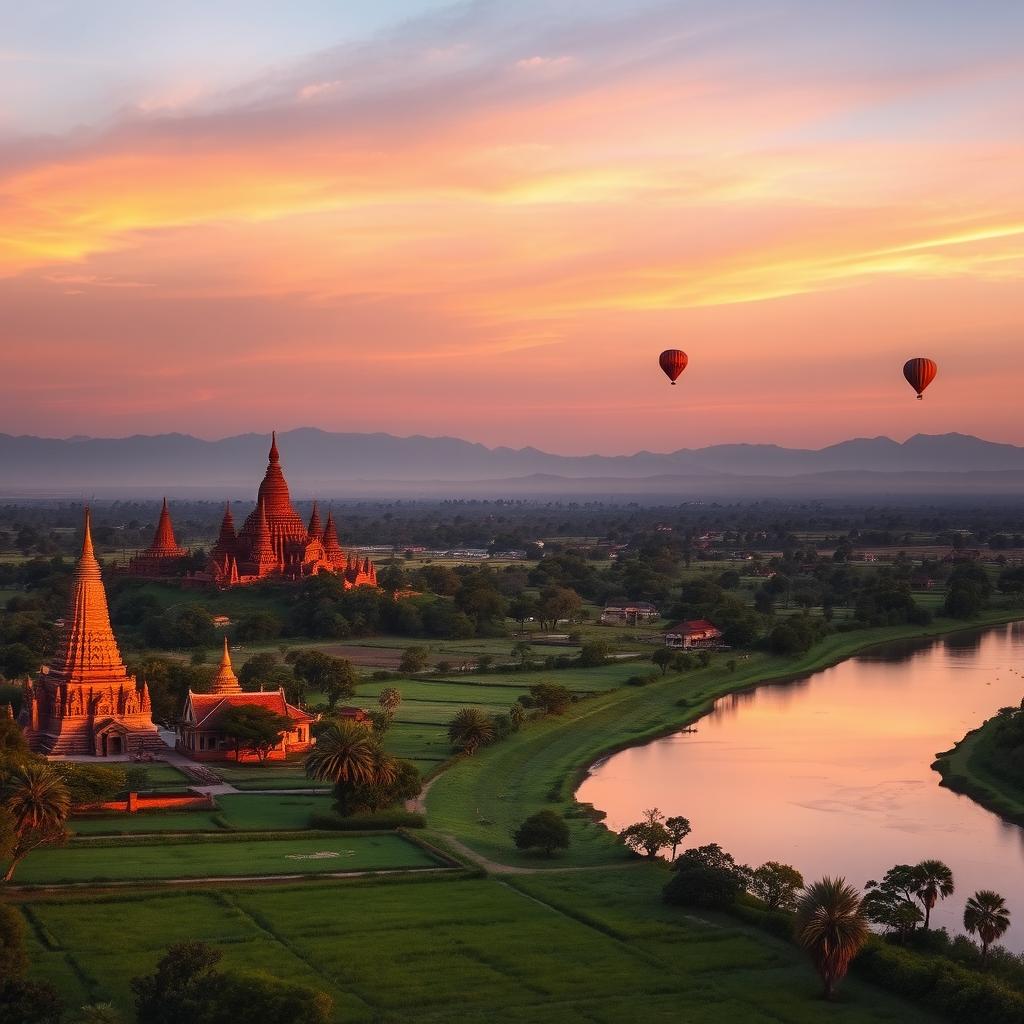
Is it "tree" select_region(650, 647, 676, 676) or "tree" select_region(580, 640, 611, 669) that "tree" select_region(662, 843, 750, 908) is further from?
"tree" select_region(580, 640, 611, 669)

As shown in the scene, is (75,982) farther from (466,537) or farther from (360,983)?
(466,537)

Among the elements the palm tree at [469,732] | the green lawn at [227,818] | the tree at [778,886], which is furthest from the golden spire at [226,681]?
the tree at [778,886]

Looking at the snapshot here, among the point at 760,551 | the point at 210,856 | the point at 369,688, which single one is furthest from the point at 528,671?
the point at 760,551

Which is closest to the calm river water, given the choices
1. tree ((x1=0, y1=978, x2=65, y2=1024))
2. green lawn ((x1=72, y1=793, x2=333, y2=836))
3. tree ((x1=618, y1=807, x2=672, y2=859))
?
tree ((x1=618, y1=807, x2=672, y2=859))

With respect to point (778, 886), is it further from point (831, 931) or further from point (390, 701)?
point (390, 701)

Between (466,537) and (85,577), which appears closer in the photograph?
(85,577)

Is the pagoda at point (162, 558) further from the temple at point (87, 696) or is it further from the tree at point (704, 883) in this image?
the tree at point (704, 883)

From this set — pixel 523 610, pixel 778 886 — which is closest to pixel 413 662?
pixel 523 610
